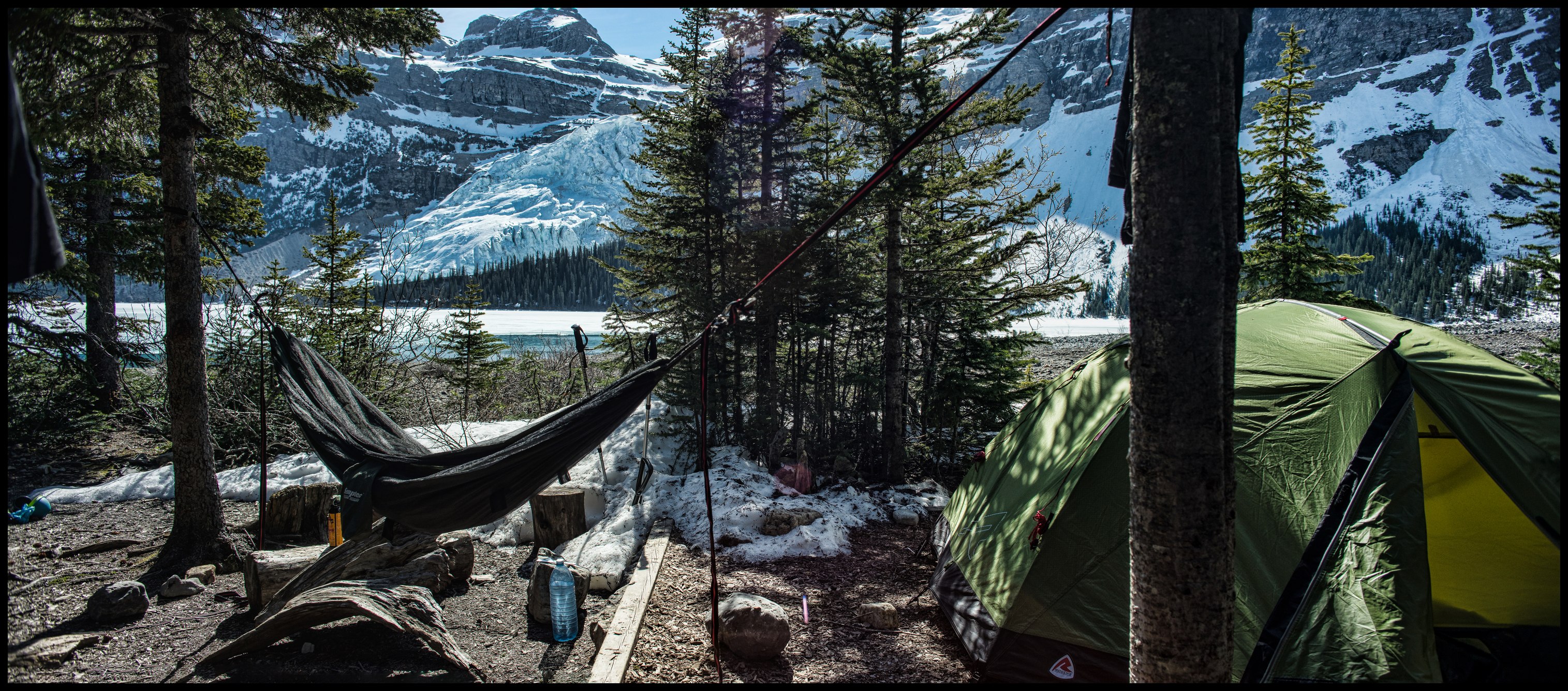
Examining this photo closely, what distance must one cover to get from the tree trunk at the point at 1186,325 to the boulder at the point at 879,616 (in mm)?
2217

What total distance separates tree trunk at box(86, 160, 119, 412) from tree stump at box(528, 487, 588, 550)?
692cm

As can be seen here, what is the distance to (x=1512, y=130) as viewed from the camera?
100 metres

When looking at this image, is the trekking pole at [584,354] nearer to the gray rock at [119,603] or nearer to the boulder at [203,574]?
the boulder at [203,574]

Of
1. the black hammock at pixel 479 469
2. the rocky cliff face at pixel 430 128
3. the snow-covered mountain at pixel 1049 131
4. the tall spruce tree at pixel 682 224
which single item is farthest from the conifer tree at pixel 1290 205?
the rocky cliff face at pixel 430 128

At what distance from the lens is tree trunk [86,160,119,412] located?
8.70 meters

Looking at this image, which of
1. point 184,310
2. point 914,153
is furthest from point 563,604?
point 914,153

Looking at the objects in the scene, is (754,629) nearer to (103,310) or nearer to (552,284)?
(103,310)

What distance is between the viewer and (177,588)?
448 cm

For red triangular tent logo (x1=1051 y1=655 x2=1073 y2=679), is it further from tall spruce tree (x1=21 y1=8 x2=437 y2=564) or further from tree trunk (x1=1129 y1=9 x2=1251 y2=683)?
tall spruce tree (x1=21 y1=8 x2=437 y2=564)

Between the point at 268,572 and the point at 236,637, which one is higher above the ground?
the point at 268,572

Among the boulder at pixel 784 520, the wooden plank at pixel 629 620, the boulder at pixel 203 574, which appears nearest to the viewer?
the wooden plank at pixel 629 620

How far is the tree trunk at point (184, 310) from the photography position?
487 cm

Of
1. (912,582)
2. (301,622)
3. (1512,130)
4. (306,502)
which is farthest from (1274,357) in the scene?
(1512,130)

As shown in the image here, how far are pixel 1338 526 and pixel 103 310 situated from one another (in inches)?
536
